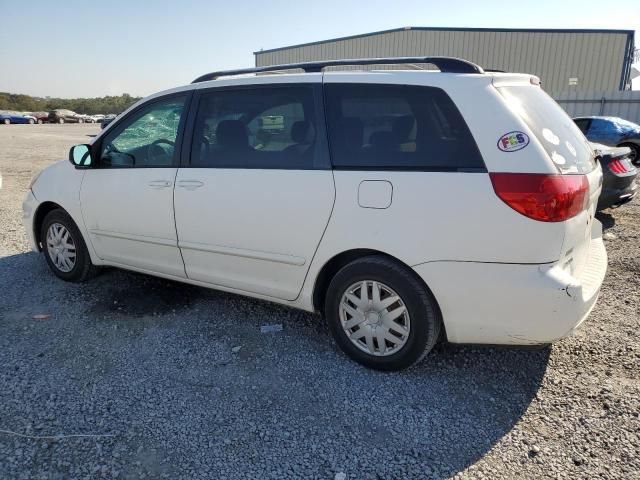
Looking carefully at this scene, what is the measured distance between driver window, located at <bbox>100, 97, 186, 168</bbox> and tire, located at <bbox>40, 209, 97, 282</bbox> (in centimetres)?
75

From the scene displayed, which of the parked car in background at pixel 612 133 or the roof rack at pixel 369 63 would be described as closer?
the roof rack at pixel 369 63

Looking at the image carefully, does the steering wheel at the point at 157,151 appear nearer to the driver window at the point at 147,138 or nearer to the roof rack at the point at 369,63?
the driver window at the point at 147,138

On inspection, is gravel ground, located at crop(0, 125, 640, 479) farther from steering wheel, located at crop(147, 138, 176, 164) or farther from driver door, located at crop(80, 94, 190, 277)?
steering wheel, located at crop(147, 138, 176, 164)

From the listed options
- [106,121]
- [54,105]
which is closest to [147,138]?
[106,121]

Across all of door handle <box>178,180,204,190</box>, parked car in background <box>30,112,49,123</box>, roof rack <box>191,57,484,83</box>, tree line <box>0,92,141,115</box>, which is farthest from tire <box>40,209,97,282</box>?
tree line <box>0,92,141,115</box>

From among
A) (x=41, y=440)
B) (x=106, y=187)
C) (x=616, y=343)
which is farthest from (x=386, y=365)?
(x=106, y=187)

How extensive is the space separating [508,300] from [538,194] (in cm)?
59

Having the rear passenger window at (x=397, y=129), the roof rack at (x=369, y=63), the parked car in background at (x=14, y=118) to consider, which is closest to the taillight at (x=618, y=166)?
the roof rack at (x=369, y=63)

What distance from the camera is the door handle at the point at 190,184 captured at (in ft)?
11.7

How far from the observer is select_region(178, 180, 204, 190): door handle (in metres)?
3.58

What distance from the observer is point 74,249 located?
4.56 m

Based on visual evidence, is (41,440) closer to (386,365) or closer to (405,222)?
(386,365)

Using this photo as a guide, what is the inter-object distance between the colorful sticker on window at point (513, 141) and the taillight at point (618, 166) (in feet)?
15.6

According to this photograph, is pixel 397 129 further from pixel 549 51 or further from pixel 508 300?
pixel 549 51
